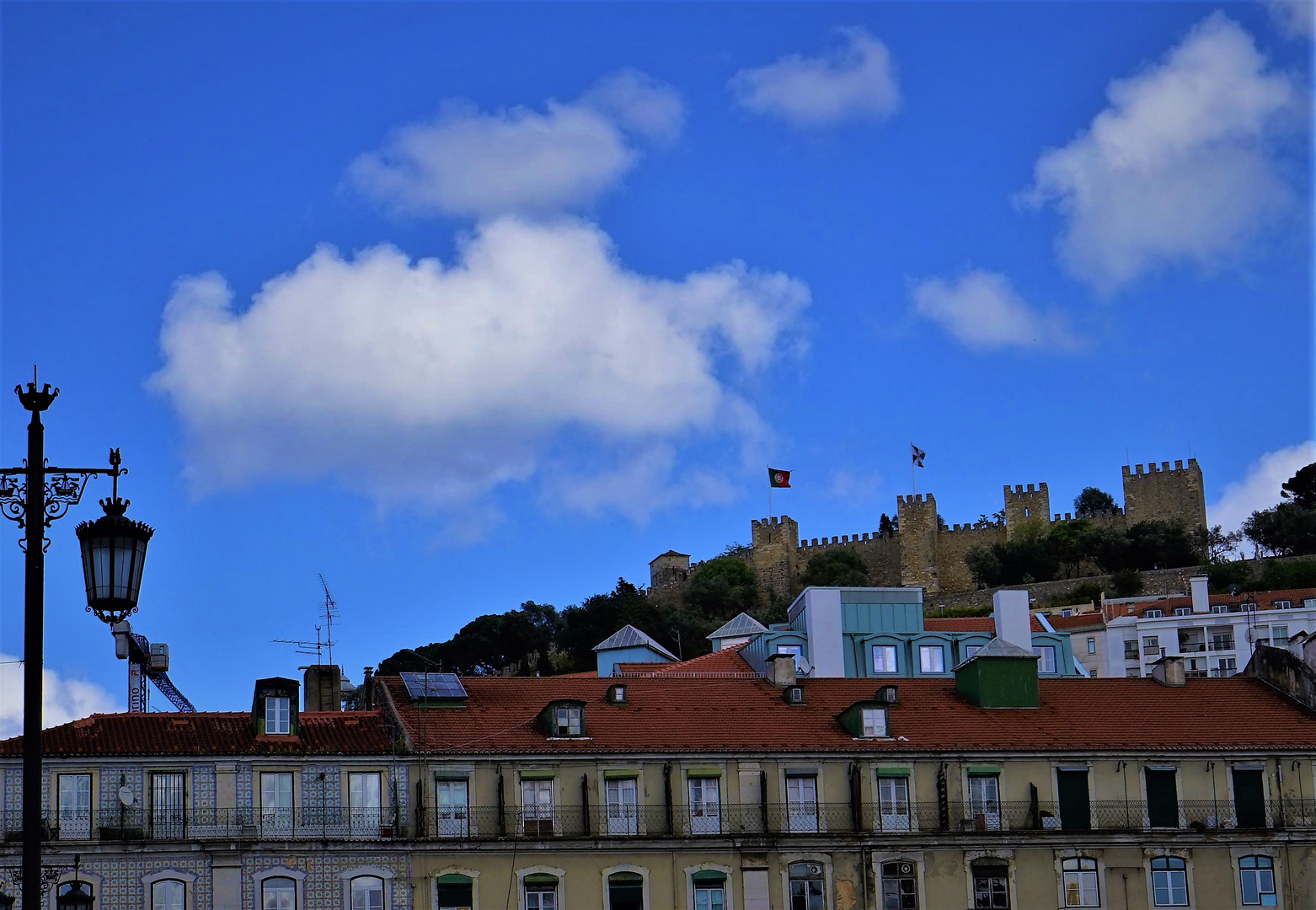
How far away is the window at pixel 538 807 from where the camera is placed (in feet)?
137

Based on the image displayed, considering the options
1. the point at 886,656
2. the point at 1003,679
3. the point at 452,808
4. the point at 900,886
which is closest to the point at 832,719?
the point at 900,886

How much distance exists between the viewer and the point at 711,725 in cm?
4428

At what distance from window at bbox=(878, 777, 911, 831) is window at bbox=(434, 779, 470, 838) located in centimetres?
940

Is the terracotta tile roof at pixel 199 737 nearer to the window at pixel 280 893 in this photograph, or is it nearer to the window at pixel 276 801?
the window at pixel 276 801

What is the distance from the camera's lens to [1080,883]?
4359 cm

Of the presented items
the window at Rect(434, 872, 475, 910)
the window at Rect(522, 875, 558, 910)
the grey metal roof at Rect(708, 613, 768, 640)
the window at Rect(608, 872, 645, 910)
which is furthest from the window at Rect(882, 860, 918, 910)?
the grey metal roof at Rect(708, 613, 768, 640)

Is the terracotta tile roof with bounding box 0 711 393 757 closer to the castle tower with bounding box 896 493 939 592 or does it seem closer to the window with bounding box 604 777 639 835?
the window with bounding box 604 777 639 835

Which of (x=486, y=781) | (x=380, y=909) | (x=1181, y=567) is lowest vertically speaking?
(x=380, y=909)

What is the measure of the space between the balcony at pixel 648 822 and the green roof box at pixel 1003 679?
3939mm

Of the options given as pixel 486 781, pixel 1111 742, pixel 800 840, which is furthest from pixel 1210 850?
pixel 486 781

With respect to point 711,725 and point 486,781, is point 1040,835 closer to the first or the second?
point 711,725

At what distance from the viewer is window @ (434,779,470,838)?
41250 mm

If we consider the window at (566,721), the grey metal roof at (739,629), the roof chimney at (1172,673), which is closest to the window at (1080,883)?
the roof chimney at (1172,673)

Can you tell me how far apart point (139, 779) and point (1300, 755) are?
26778mm
